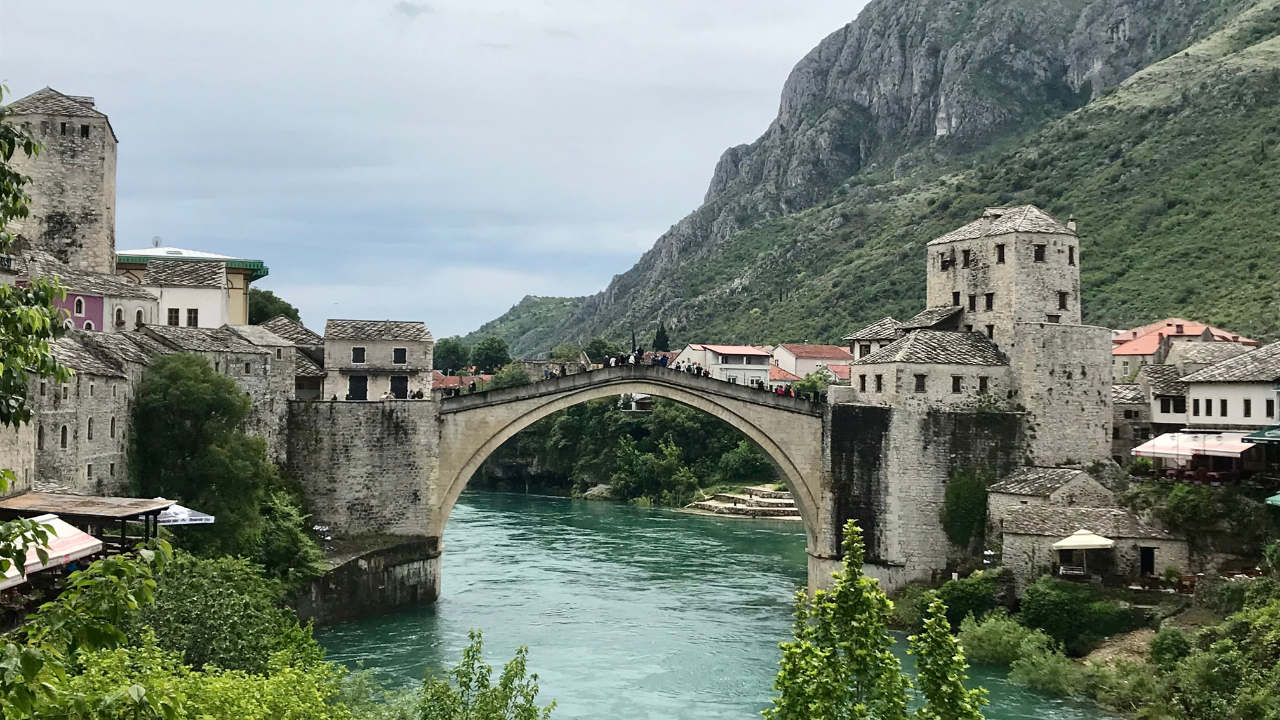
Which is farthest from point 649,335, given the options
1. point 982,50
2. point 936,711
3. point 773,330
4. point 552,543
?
point 936,711

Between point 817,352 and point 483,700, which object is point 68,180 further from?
point 817,352

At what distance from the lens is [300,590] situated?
35219mm

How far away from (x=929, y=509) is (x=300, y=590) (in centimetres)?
1976

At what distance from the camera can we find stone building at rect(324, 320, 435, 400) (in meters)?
48.7

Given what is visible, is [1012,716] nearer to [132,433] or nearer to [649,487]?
[132,433]

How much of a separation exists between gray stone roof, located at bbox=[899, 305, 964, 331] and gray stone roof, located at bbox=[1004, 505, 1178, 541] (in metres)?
7.89

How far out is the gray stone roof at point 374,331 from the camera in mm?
48875

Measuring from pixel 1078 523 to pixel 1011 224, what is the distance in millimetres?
10179

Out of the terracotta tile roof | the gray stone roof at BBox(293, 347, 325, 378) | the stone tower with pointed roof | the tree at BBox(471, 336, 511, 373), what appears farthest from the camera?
the tree at BBox(471, 336, 511, 373)

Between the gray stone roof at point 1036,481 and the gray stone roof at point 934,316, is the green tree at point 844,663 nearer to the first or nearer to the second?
the gray stone roof at point 1036,481

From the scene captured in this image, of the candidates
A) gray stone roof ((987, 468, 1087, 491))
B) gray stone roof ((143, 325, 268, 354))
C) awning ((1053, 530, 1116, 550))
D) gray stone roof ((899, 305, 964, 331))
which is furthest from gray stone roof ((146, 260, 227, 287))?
awning ((1053, 530, 1116, 550))

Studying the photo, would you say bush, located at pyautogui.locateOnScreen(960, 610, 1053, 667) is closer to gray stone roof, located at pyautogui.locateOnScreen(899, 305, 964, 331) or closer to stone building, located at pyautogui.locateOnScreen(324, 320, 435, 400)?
gray stone roof, located at pyautogui.locateOnScreen(899, 305, 964, 331)

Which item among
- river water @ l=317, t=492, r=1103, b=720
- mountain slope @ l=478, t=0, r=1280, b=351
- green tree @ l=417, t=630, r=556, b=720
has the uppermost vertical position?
mountain slope @ l=478, t=0, r=1280, b=351

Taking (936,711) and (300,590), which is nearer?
(936,711)
